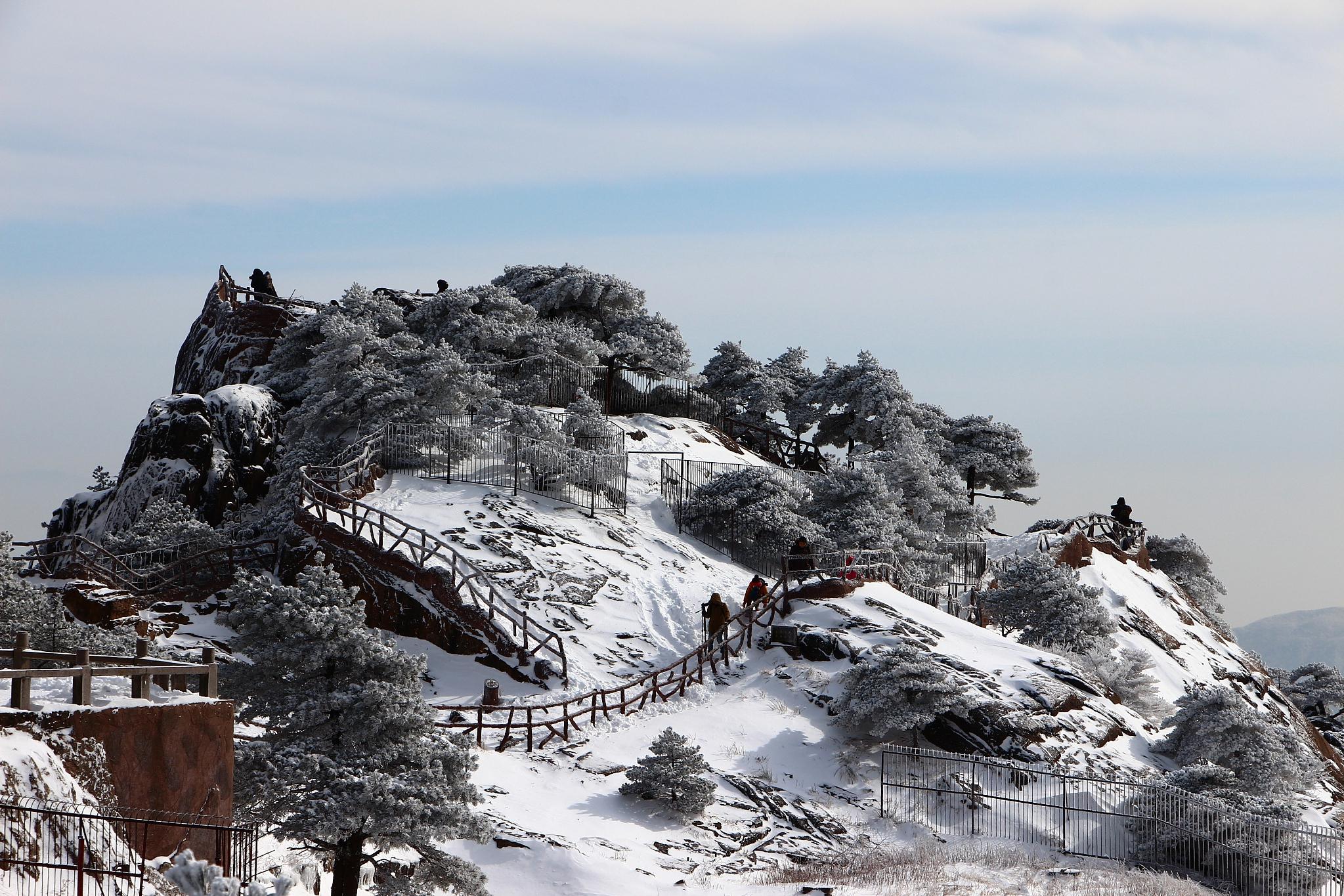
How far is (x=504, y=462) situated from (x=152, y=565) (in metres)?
9.17

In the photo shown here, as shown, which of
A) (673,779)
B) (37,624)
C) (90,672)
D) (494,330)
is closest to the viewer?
(90,672)

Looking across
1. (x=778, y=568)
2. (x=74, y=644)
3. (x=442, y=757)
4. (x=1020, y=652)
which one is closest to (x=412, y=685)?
(x=442, y=757)

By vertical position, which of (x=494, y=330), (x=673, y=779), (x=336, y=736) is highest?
(x=494, y=330)

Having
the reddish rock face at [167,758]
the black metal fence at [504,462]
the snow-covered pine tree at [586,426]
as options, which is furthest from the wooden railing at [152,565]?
the reddish rock face at [167,758]

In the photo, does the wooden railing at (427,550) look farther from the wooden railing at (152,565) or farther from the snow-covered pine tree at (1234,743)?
the snow-covered pine tree at (1234,743)

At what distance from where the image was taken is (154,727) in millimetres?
14180

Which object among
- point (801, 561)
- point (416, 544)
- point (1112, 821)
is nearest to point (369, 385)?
point (416, 544)

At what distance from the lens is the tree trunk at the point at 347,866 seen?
56.3 ft

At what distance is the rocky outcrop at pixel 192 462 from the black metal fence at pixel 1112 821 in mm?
22841

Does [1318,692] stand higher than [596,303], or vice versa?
[596,303]

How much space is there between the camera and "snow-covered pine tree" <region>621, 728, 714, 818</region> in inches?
942

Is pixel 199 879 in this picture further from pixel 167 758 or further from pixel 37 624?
pixel 37 624

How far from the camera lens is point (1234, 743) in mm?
28703

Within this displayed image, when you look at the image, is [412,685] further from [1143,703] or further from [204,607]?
[1143,703]
